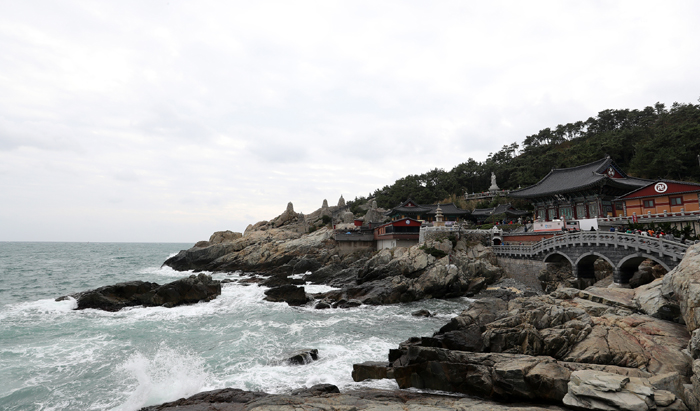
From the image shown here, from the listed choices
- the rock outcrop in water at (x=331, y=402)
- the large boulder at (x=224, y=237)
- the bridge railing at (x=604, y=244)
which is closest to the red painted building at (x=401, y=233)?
the bridge railing at (x=604, y=244)

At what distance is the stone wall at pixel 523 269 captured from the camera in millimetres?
33966

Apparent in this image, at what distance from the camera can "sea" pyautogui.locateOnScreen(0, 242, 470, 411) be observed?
15.0 meters

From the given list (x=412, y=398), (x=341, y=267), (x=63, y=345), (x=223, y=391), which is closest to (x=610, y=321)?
(x=412, y=398)

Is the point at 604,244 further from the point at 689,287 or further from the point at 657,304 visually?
the point at 689,287

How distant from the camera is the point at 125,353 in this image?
1958 centimetres

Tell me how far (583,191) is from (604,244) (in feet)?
50.0

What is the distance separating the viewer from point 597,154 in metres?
65.6

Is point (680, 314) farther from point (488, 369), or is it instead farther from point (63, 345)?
point (63, 345)

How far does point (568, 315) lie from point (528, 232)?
25.4m

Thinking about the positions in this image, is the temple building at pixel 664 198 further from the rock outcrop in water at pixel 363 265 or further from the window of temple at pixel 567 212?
the rock outcrop in water at pixel 363 265

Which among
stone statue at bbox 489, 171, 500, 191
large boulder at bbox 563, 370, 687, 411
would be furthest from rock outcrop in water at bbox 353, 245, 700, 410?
stone statue at bbox 489, 171, 500, 191

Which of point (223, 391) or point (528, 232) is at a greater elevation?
point (528, 232)

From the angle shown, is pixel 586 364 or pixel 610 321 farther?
pixel 610 321

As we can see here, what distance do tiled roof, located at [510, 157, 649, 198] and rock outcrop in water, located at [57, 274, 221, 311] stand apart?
142 ft
